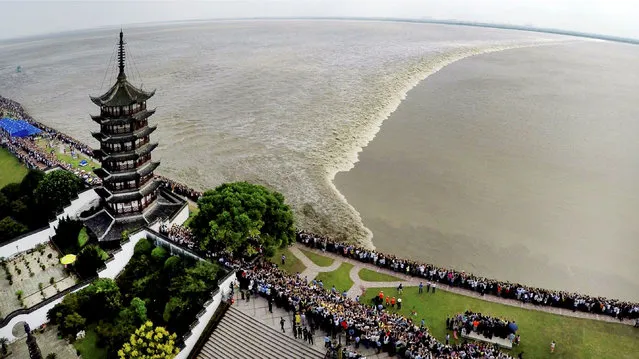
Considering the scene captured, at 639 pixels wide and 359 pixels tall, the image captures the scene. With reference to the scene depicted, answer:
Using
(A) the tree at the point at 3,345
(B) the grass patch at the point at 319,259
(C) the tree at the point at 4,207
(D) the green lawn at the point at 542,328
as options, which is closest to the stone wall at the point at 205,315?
(B) the grass patch at the point at 319,259

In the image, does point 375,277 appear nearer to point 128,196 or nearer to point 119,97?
point 128,196

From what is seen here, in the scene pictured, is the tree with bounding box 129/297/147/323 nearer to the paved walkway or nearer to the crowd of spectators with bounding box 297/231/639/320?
the paved walkway

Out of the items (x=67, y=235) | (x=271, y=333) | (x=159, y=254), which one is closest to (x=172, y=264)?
(x=159, y=254)

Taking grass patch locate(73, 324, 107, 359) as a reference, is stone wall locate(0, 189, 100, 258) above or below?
above

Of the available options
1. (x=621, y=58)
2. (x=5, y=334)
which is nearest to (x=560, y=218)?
(x=5, y=334)

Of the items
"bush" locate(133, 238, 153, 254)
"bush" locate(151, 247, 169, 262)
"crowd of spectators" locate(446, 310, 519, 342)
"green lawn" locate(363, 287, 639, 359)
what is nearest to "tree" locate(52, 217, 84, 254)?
"bush" locate(133, 238, 153, 254)

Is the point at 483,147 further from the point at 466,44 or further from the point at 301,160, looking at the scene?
the point at 466,44
